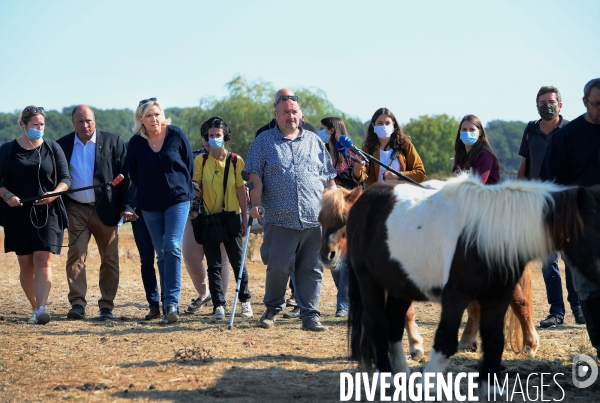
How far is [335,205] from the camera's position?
22.3 ft

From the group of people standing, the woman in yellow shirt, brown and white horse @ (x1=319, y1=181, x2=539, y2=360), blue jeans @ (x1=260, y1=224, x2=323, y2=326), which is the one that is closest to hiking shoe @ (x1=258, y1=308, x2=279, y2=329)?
the group of people standing

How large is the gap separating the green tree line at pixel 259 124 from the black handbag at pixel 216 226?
7.21m

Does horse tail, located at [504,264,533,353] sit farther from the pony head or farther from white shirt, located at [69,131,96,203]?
white shirt, located at [69,131,96,203]

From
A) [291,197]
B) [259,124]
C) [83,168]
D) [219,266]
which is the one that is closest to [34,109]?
[83,168]

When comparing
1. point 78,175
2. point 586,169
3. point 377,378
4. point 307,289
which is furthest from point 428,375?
point 78,175

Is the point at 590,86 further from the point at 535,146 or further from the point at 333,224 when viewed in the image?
Answer: the point at 333,224

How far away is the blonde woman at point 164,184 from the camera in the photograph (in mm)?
8695

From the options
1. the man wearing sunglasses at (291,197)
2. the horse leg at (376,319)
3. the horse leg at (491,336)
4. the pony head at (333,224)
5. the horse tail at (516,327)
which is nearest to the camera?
the horse leg at (491,336)

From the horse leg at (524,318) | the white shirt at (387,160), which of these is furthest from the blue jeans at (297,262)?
the horse leg at (524,318)

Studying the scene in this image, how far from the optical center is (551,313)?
8.62m

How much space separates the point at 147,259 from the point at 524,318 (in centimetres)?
468

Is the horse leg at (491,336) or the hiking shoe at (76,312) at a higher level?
the horse leg at (491,336)

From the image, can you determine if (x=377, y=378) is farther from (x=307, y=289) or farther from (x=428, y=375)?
(x=307, y=289)

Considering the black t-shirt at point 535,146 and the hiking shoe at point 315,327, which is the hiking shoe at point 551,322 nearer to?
the black t-shirt at point 535,146
